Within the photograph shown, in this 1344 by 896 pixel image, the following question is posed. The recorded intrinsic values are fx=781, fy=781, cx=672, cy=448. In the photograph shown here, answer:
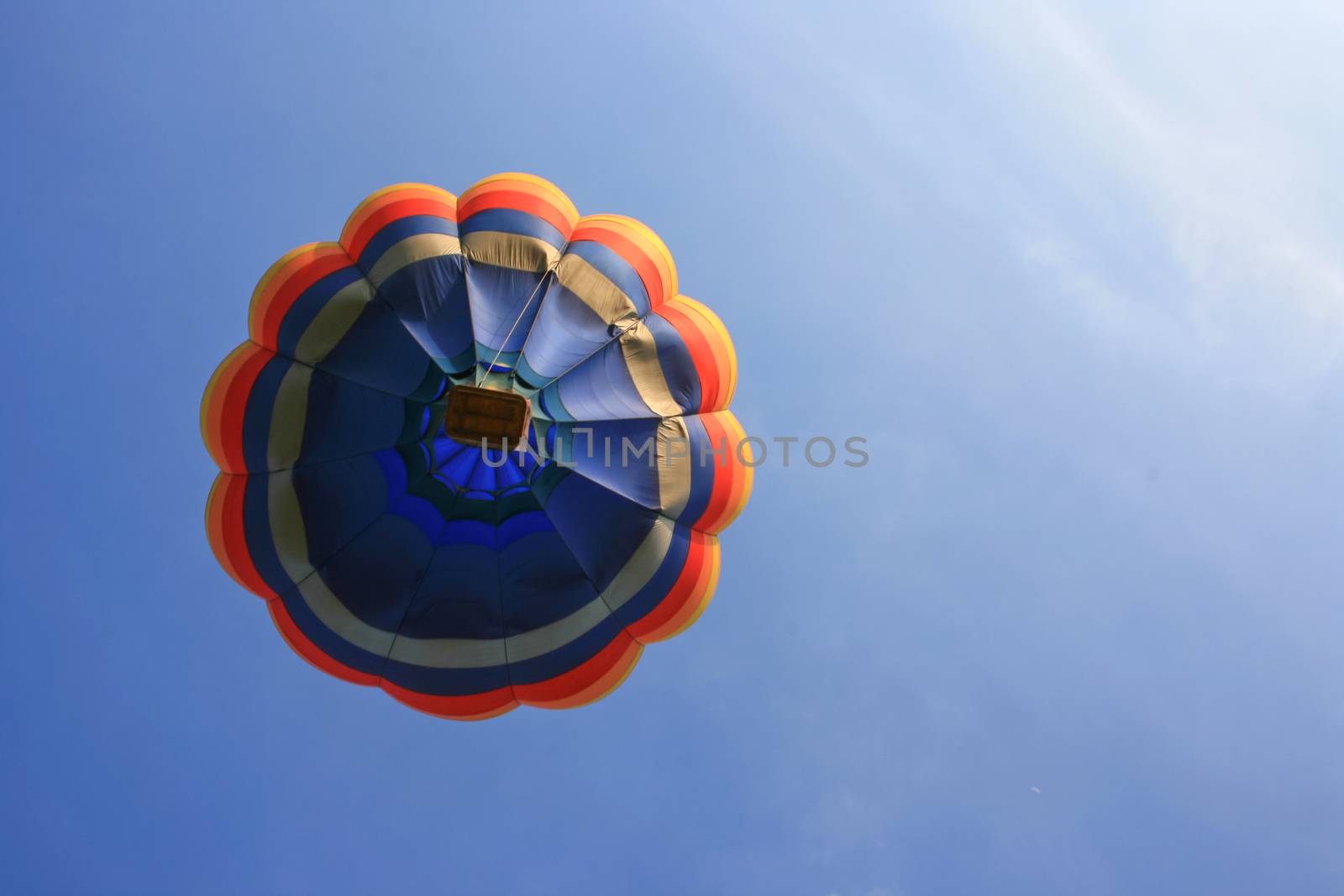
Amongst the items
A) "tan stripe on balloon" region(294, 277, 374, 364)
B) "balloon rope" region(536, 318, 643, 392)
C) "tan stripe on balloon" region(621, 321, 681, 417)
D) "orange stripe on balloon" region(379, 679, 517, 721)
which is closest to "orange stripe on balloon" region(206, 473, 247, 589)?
"tan stripe on balloon" region(294, 277, 374, 364)

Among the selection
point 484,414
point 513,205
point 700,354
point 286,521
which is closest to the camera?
point 484,414

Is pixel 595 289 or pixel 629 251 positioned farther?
pixel 629 251

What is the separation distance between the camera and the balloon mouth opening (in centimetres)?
719

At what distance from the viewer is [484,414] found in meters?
7.21

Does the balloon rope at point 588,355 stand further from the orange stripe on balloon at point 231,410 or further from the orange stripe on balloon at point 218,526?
the orange stripe on balloon at point 218,526

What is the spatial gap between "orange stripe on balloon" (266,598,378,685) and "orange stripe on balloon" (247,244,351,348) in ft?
9.13

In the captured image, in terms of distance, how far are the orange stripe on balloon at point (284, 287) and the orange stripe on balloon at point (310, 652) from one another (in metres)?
2.78

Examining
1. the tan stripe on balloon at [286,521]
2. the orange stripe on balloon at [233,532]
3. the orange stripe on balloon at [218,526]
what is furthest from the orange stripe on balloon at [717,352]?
the orange stripe on balloon at [218,526]

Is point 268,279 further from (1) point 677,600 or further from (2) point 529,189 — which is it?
(1) point 677,600

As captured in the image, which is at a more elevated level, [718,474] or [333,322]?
[333,322]

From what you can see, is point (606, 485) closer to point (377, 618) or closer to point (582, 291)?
point (582, 291)

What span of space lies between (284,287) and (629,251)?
11.3ft

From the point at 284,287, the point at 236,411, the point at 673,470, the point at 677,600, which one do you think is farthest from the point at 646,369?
the point at 236,411

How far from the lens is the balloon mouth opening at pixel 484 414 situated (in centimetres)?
719
